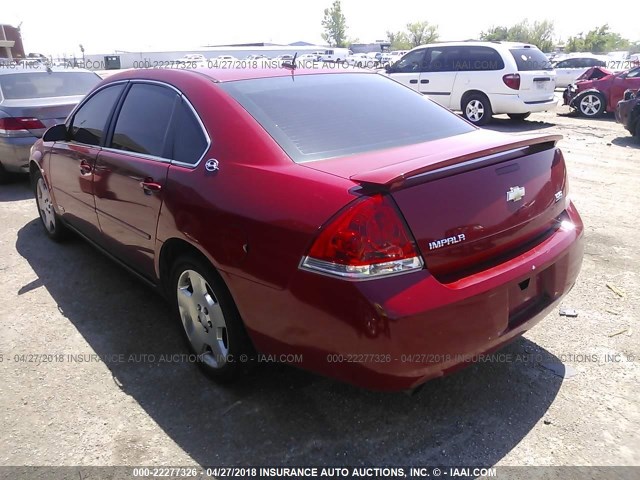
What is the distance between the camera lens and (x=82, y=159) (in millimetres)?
3789

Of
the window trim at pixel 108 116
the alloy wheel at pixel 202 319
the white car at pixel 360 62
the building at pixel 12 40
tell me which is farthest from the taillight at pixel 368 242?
the building at pixel 12 40

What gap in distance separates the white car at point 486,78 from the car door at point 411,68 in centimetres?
2

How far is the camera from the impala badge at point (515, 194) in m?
2.25

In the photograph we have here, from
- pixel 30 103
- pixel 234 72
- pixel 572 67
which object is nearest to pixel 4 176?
pixel 30 103

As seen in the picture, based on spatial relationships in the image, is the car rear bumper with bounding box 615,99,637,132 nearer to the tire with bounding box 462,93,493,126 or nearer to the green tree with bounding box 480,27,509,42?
the tire with bounding box 462,93,493,126

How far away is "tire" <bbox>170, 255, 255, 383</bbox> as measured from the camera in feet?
8.21

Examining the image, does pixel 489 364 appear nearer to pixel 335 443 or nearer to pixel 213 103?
pixel 335 443

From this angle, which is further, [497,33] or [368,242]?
[497,33]

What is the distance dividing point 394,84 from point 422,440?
7.43 feet

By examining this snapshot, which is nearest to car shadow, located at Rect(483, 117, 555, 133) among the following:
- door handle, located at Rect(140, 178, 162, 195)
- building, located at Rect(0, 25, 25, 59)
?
door handle, located at Rect(140, 178, 162, 195)

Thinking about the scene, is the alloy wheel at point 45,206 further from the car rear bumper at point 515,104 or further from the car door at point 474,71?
the car rear bumper at point 515,104

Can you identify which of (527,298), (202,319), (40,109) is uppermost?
(40,109)

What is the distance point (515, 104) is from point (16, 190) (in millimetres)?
9647

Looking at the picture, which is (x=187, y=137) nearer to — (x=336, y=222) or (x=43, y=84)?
(x=336, y=222)
